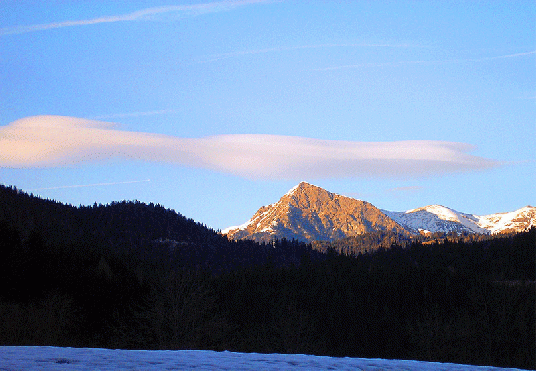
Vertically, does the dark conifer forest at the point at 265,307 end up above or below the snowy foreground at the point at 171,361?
below

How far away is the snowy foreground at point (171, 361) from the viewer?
1791 cm

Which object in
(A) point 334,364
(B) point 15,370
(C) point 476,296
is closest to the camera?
(B) point 15,370

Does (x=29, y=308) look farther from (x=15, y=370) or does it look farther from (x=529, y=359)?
(x=529, y=359)

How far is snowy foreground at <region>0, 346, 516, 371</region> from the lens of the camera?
17906 mm

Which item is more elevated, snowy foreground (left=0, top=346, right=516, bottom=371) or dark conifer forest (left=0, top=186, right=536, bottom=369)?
snowy foreground (left=0, top=346, right=516, bottom=371)

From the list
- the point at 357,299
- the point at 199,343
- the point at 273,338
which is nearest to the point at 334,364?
the point at 199,343

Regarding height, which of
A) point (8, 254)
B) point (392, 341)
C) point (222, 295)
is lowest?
point (392, 341)

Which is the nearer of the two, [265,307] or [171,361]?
[171,361]

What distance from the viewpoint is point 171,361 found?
19422 mm

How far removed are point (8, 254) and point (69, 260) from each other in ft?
62.0

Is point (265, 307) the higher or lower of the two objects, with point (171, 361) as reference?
lower

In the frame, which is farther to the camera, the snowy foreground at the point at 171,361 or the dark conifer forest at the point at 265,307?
the dark conifer forest at the point at 265,307

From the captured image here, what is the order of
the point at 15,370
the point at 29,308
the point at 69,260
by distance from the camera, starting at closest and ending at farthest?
1. the point at 15,370
2. the point at 29,308
3. the point at 69,260

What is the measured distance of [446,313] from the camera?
15550 centimetres
